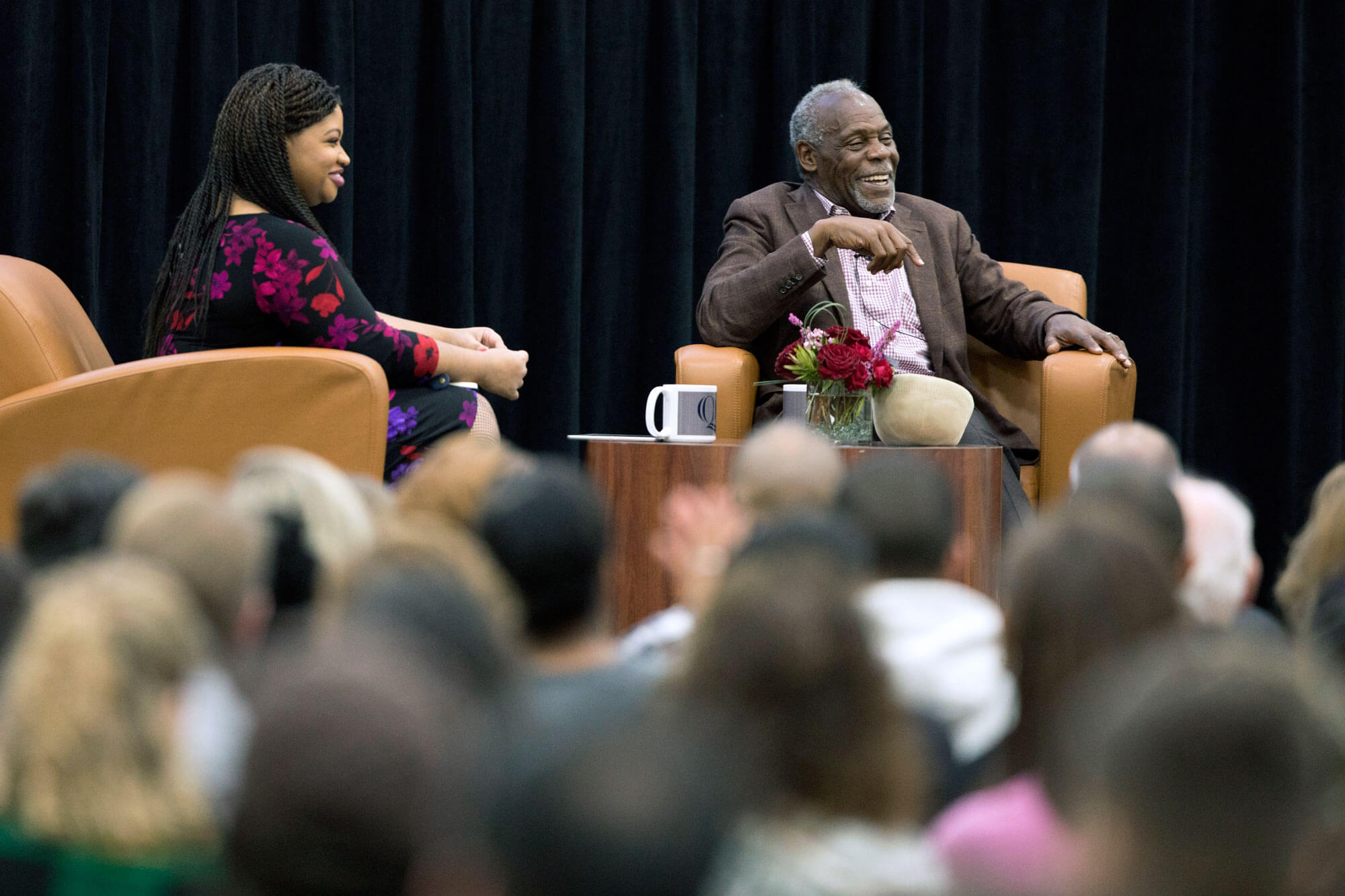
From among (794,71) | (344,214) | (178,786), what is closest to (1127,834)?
(178,786)

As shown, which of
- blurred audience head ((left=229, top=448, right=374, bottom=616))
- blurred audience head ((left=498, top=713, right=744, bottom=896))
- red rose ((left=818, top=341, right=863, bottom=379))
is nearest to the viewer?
blurred audience head ((left=498, top=713, right=744, bottom=896))

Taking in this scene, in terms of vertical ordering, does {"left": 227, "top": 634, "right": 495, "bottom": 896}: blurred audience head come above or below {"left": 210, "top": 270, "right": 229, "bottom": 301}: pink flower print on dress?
below

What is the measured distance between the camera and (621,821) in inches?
23.0

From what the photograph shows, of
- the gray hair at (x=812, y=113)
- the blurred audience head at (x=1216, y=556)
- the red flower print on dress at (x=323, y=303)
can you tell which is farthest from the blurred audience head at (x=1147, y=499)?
the gray hair at (x=812, y=113)

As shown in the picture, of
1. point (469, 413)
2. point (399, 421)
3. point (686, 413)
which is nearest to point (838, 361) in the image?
point (686, 413)

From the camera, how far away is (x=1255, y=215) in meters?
4.27

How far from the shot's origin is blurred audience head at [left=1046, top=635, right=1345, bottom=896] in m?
0.60

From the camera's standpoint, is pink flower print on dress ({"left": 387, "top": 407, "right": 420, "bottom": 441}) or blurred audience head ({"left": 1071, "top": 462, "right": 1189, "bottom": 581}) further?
pink flower print on dress ({"left": 387, "top": 407, "right": 420, "bottom": 441})

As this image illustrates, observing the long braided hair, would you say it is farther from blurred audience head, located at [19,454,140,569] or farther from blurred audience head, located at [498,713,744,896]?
blurred audience head, located at [498,713,744,896]

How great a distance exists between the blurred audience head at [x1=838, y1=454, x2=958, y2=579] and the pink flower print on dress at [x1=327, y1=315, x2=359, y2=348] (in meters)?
1.37

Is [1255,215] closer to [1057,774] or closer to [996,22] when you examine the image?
[996,22]

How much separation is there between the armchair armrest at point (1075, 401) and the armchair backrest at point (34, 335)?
188 centimetres

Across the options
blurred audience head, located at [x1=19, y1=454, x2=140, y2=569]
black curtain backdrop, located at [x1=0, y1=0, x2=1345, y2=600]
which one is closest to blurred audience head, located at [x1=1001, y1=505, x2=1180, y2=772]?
blurred audience head, located at [x1=19, y1=454, x2=140, y2=569]

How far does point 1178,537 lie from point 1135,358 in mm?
3066
